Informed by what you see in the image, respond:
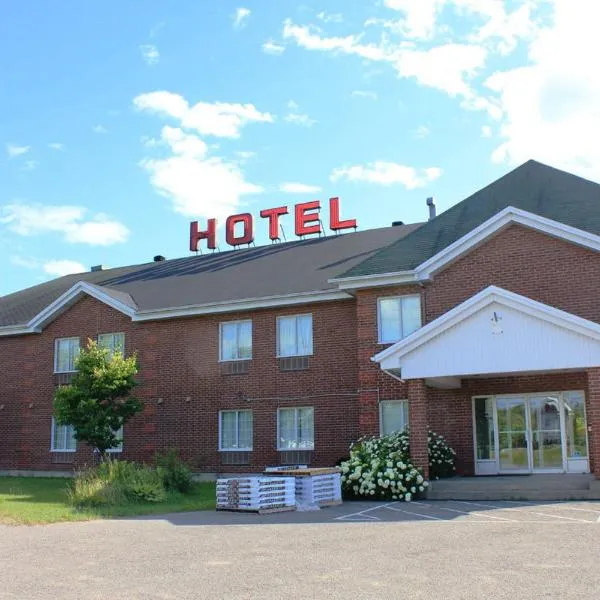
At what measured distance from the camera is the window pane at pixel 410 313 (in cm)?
2088

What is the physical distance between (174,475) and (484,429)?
8.05m

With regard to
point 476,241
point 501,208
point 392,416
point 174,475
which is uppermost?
point 501,208

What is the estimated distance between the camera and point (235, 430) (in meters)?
24.0

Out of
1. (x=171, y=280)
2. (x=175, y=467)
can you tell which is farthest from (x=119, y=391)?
(x=171, y=280)

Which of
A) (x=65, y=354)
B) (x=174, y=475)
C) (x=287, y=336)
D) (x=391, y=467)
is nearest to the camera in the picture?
(x=391, y=467)

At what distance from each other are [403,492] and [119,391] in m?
8.97

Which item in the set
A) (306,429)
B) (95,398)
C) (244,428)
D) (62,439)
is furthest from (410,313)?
(62,439)

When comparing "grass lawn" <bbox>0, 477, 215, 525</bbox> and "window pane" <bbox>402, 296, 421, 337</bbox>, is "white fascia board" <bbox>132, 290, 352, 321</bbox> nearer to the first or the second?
"window pane" <bbox>402, 296, 421, 337</bbox>

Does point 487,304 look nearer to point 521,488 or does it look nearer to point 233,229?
point 521,488

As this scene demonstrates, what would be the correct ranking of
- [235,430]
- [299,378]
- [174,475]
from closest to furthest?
[174,475]
[299,378]
[235,430]

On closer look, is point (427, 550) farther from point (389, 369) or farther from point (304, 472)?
point (389, 369)

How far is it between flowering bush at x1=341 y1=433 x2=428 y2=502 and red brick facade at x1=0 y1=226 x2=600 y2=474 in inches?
19.1

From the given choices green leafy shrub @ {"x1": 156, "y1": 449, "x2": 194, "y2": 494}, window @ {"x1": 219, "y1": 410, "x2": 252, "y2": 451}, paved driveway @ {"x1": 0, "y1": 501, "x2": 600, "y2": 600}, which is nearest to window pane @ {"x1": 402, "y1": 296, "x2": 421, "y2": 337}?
window @ {"x1": 219, "y1": 410, "x2": 252, "y2": 451}

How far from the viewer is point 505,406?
19.7 metres
